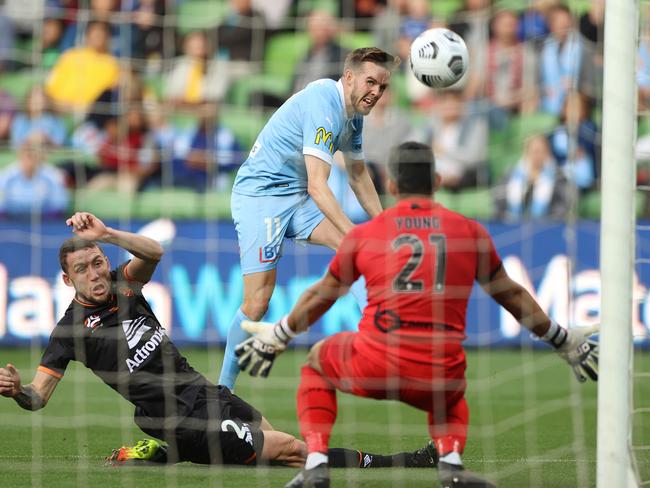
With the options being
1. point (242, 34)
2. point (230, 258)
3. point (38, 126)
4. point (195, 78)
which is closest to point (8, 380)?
point (230, 258)

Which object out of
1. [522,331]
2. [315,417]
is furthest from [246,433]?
[522,331]

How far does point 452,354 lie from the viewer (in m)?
4.67

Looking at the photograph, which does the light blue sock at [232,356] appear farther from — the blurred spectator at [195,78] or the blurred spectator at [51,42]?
the blurred spectator at [51,42]

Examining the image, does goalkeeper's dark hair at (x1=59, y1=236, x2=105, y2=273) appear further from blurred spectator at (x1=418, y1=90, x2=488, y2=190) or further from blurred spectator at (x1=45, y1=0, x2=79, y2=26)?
blurred spectator at (x1=45, y1=0, x2=79, y2=26)

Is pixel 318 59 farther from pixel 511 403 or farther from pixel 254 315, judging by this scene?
pixel 254 315

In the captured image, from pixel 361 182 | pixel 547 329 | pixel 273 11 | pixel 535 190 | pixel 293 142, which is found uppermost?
pixel 273 11

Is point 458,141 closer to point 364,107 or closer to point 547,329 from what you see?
point 364,107

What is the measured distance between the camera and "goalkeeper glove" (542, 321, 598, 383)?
5051 mm

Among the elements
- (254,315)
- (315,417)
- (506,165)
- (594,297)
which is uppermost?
(506,165)

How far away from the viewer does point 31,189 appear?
1183cm

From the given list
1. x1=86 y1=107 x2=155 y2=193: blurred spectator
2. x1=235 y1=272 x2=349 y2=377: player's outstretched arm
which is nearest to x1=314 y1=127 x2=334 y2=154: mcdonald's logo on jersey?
x1=235 y1=272 x2=349 y2=377: player's outstretched arm

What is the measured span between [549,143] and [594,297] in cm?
176

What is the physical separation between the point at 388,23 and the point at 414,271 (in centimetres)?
935

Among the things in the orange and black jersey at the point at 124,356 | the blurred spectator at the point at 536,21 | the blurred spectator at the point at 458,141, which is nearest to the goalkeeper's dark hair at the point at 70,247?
the orange and black jersey at the point at 124,356
